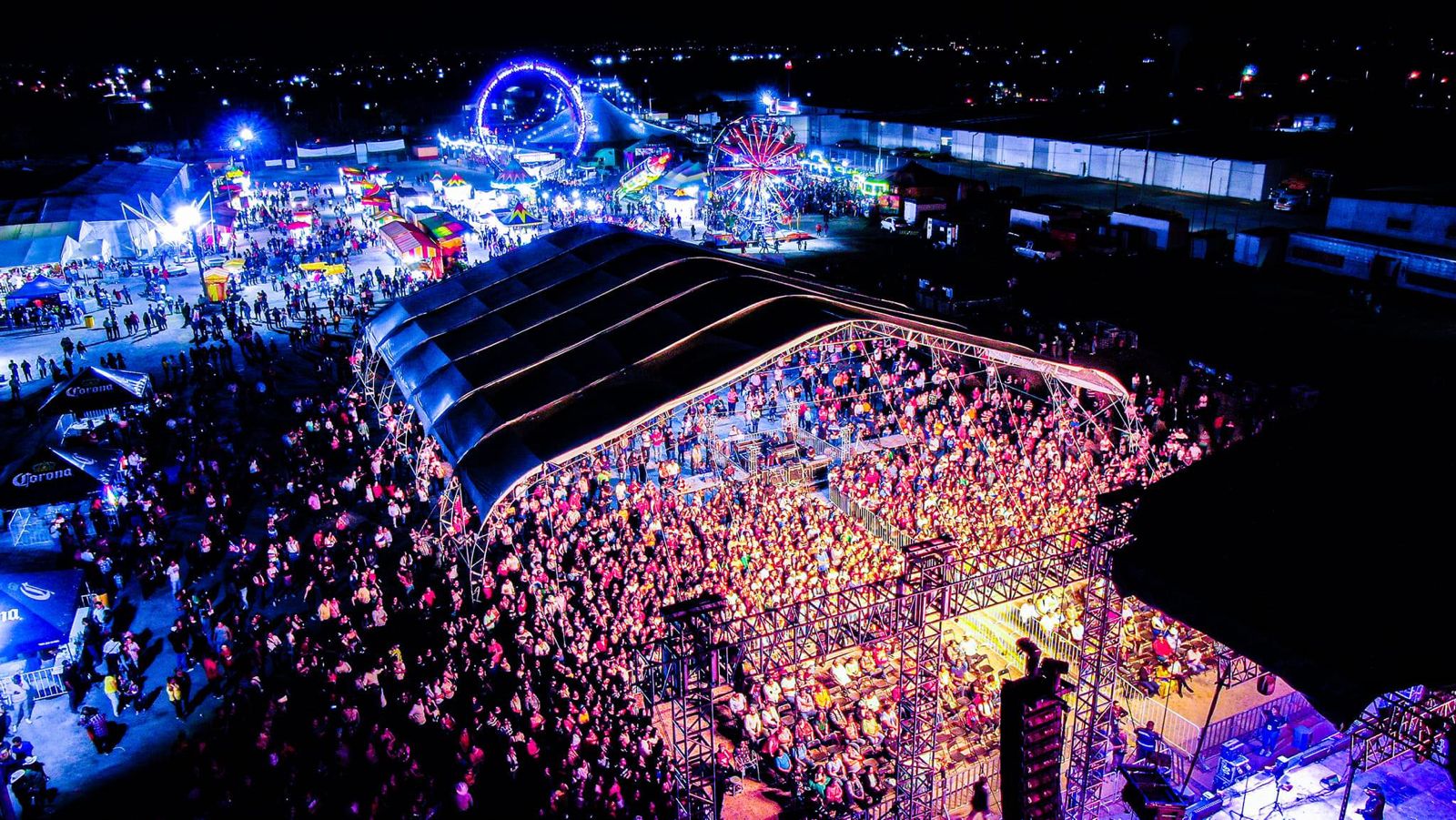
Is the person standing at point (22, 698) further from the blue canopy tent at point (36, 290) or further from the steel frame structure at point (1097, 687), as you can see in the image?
the blue canopy tent at point (36, 290)

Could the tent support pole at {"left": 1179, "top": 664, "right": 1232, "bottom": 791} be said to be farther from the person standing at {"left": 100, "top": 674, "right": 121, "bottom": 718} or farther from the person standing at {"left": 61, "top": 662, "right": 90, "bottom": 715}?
the person standing at {"left": 61, "top": 662, "right": 90, "bottom": 715}

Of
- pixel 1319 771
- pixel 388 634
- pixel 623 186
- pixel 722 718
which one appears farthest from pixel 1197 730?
pixel 623 186

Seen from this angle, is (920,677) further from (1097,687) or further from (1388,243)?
(1388,243)

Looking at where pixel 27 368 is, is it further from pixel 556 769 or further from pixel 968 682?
pixel 968 682

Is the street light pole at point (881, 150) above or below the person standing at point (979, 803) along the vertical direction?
above

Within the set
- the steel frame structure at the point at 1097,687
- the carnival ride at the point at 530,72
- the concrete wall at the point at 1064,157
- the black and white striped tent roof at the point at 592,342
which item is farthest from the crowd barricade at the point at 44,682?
the carnival ride at the point at 530,72

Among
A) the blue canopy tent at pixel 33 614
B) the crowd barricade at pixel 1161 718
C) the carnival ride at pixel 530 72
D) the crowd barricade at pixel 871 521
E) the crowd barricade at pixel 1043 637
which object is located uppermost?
the carnival ride at pixel 530 72
